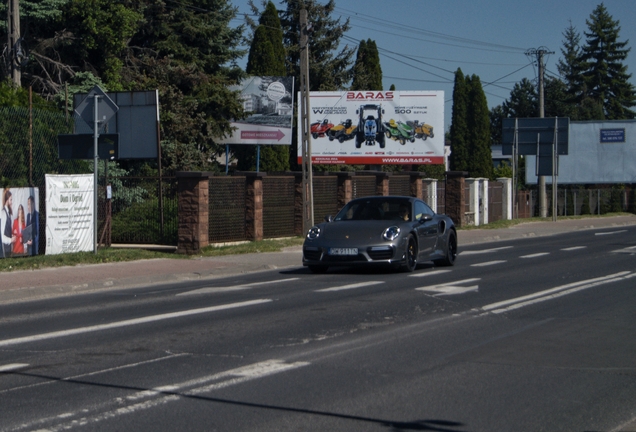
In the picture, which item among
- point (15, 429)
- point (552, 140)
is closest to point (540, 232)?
point (552, 140)

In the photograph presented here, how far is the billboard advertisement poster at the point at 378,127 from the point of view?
38.2 meters

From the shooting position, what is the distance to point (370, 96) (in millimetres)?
38719

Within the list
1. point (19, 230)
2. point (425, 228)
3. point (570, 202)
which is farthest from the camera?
point (570, 202)

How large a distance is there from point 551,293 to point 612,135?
176ft

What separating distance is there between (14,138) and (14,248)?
3194 mm

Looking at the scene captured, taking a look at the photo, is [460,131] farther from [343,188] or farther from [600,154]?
[343,188]

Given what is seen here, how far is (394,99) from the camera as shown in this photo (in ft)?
126

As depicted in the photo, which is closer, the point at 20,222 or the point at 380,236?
the point at 380,236

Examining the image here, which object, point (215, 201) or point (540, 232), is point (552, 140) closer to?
point (540, 232)

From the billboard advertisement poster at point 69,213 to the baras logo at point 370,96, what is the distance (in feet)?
68.4

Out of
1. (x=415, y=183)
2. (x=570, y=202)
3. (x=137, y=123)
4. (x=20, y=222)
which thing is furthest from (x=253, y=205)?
(x=570, y=202)

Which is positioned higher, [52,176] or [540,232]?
[52,176]

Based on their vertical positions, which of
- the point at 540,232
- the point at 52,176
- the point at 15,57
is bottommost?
the point at 540,232

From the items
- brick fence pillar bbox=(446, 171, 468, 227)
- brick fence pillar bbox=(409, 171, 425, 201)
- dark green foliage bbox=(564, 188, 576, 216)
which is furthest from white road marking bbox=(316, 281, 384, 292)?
dark green foliage bbox=(564, 188, 576, 216)
